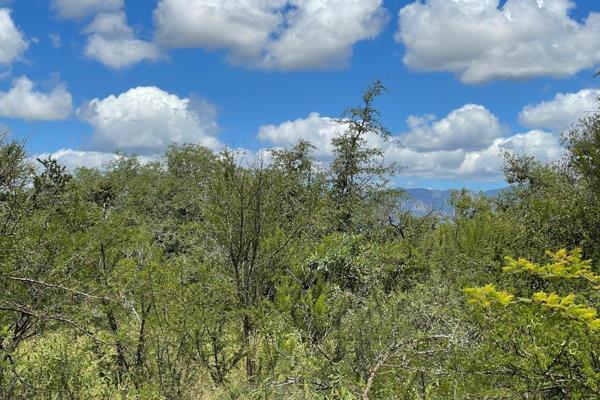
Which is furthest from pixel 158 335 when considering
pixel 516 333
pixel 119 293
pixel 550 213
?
pixel 550 213

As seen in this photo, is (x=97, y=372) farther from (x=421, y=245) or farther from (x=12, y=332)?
(x=421, y=245)

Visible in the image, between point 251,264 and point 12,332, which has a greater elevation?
point 251,264

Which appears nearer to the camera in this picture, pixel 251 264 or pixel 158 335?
pixel 158 335

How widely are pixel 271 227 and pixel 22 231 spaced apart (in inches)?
154

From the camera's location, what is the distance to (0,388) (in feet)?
21.8

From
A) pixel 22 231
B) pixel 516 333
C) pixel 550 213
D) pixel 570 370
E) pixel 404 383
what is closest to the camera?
pixel 570 370

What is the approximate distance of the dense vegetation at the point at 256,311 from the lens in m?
4.84

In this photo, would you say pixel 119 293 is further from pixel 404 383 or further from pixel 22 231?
pixel 404 383

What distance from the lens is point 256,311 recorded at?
28.5ft

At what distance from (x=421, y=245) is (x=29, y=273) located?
11593 millimetres

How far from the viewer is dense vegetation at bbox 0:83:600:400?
4840mm

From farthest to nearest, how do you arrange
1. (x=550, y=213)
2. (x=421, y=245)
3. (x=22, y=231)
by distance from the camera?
(x=421, y=245)
(x=550, y=213)
(x=22, y=231)

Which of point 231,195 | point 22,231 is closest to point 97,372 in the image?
point 22,231

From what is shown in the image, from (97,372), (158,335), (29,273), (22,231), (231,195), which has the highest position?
(231,195)
